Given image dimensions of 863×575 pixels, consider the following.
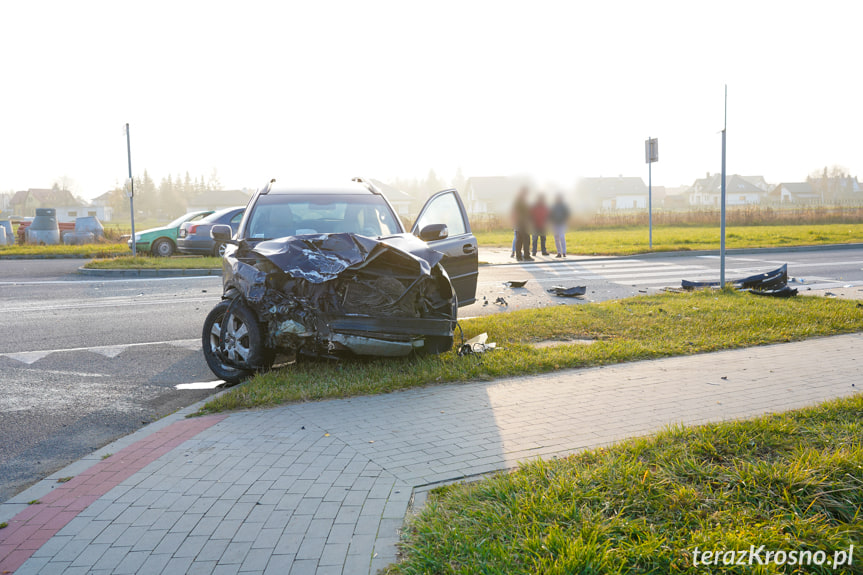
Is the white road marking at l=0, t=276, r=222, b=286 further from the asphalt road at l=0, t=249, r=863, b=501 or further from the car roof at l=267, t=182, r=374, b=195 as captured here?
the car roof at l=267, t=182, r=374, b=195

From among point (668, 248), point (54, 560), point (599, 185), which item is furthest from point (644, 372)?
point (668, 248)

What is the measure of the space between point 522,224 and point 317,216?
973 cm

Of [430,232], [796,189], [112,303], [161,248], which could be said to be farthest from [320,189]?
[796,189]

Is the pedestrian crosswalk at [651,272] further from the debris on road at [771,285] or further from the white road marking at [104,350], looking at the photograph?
the white road marking at [104,350]

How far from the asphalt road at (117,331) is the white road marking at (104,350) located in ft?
0.04

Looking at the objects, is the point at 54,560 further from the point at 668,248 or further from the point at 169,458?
the point at 668,248

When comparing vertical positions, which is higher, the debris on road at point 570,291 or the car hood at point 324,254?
the car hood at point 324,254

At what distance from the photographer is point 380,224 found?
734 cm

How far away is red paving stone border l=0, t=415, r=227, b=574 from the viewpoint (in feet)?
9.98

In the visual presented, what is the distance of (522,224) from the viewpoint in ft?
53.5

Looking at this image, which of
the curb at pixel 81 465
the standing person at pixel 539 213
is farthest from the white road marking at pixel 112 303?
the standing person at pixel 539 213

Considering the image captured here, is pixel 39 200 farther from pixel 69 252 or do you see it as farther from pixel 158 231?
pixel 158 231

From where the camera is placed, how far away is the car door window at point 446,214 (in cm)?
815

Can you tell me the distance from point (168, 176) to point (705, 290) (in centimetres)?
12367
